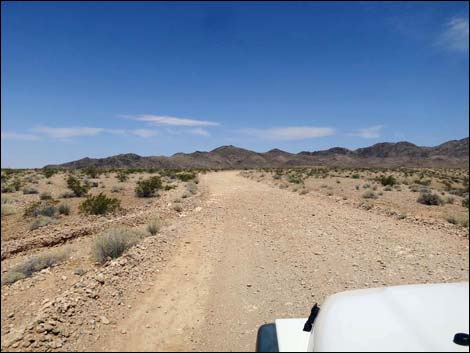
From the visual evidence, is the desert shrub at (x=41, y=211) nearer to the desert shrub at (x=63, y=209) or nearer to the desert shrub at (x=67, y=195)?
the desert shrub at (x=63, y=209)

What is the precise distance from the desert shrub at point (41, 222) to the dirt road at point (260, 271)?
4.71 meters

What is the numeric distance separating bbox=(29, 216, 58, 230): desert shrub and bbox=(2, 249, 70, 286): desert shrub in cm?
441

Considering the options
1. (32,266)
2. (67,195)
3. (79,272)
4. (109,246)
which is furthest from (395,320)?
(67,195)

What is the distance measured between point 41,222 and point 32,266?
5617mm

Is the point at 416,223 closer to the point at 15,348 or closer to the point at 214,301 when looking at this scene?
the point at 214,301

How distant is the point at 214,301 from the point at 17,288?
4010mm

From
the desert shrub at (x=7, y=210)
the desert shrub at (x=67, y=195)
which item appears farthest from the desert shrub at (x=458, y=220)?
the desert shrub at (x=67, y=195)

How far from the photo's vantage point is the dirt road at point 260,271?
15.7ft

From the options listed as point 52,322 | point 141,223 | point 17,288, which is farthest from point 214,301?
point 141,223

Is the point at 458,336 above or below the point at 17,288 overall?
above

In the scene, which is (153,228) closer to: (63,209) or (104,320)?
(104,320)

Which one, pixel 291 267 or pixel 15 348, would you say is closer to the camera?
pixel 15 348

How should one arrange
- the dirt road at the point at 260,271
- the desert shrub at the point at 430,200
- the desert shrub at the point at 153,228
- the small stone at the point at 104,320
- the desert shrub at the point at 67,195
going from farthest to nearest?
the desert shrub at the point at 67,195 < the desert shrub at the point at 430,200 < the desert shrub at the point at 153,228 < the small stone at the point at 104,320 < the dirt road at the point at 260,271

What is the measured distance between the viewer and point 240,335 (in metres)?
4.65
